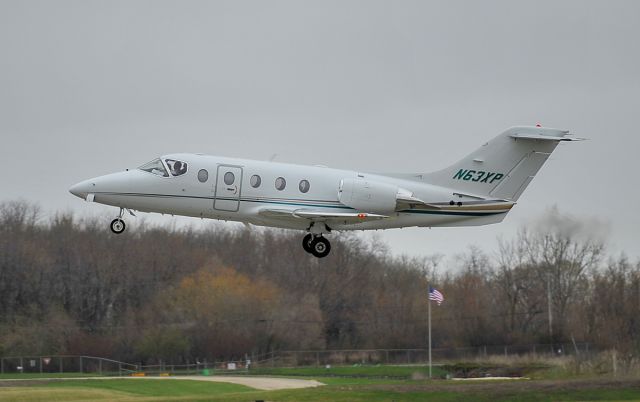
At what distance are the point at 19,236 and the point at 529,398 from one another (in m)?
60.6

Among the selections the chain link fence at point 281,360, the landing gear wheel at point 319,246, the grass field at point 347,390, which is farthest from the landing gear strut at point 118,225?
the chain link fence at point 281,360

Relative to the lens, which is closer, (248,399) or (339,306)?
(248,399)

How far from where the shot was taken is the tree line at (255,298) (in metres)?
92.2

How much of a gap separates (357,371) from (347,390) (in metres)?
25.6

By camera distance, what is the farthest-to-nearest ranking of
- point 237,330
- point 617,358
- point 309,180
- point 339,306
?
point 339,306 < point 237,330 < point 617,358 < point 309,180

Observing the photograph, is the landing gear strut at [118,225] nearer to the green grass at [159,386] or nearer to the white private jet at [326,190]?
the white private jet at [326,190]

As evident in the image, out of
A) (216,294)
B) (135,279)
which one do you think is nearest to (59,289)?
(135,279)

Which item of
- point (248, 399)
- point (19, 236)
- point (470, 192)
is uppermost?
point (19, 236)

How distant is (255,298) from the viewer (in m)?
99.3

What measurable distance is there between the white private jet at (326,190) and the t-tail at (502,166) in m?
0.04

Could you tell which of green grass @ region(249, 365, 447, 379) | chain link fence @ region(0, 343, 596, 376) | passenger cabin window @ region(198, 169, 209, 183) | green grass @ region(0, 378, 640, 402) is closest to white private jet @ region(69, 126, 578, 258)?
passenger cabin window @ region(198, 169, 209, 183)

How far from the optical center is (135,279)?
102 meters

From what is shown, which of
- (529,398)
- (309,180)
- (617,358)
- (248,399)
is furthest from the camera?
(617,358)

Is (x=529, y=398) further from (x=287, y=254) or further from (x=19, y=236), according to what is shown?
(x=19, y=236)
